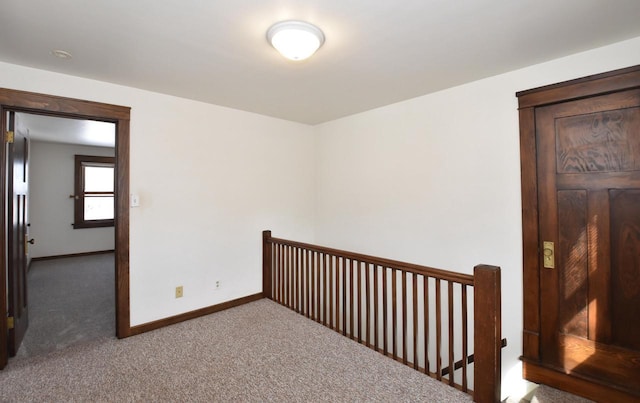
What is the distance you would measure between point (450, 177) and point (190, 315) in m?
2.97

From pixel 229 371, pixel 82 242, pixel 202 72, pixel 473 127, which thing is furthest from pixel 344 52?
pixel 82 242

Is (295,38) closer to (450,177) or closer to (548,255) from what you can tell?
(450,177)

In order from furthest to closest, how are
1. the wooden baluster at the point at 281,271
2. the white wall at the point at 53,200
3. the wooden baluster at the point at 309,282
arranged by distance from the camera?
the white wall at the point at 53,200 → the wooden baluster at the point at 281,271 → the wooden baluster at the point at 309,282

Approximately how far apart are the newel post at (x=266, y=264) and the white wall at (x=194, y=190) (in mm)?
71

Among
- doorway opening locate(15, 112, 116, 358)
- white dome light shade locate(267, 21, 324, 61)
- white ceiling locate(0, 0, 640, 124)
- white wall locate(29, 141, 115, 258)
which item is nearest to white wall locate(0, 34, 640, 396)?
white ceiling locate(0, 0, 640, 124)

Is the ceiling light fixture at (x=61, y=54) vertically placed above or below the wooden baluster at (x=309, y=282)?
above

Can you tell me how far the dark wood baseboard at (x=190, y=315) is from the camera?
2.85m

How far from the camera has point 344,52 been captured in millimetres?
2135

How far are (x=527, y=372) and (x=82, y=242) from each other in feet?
26.1

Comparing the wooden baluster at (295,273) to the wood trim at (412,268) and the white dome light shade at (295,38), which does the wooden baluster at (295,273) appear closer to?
the wood trim at (412,268)

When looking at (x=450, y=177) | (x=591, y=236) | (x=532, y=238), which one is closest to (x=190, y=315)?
(x=450, y=177)

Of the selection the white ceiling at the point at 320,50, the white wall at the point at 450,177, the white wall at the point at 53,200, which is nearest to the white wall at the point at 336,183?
the white wall at the point at 450,177

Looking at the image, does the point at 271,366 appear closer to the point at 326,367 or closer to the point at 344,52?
the point at 326,367

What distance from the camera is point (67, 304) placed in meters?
3.76
